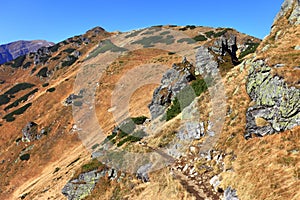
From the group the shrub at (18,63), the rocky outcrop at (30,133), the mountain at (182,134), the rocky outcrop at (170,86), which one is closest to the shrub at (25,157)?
the mountain at (182,134)

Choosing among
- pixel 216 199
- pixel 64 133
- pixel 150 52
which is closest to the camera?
pixel 216 199

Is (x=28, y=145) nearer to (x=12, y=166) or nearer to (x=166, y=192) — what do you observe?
(x=12, y=166)

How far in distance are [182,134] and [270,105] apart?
33.9ft

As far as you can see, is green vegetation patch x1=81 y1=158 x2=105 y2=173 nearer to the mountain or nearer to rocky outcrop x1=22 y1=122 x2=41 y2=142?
the mountain

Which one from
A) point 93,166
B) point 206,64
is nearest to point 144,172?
point 93,166

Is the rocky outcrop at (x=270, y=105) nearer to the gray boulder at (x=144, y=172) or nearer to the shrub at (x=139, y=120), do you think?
the gray boulder at (x=144, y=172)

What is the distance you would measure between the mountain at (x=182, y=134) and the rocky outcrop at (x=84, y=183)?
12 centimetres

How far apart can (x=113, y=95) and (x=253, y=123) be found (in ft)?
171

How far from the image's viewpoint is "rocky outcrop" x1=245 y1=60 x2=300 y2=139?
66.9 feet

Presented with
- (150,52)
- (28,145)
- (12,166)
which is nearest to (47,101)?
(28,145)

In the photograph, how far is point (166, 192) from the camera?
2198 cm

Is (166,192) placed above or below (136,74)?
below

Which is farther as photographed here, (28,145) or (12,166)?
(28,145)

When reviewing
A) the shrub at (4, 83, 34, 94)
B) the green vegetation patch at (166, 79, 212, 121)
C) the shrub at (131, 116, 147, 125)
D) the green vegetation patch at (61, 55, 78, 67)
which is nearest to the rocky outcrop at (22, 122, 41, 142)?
the shrub at (131, 116, 147, 125)
